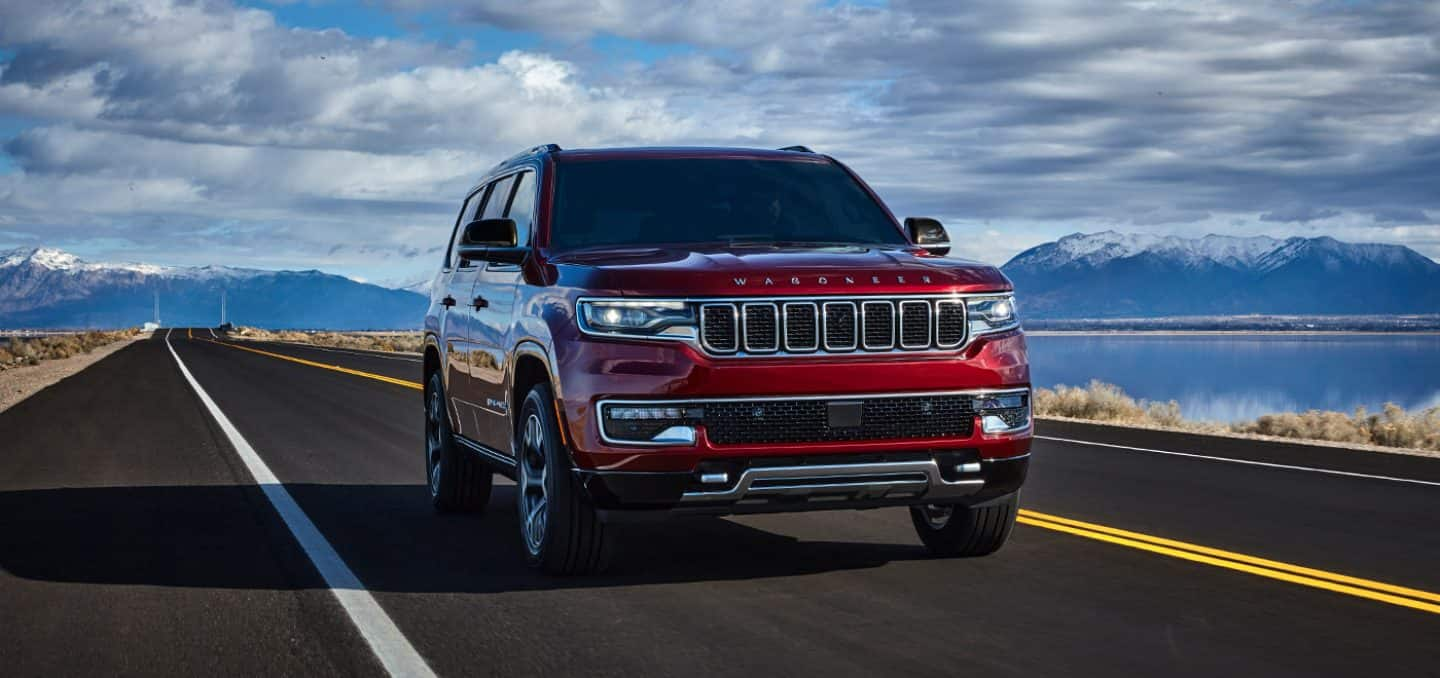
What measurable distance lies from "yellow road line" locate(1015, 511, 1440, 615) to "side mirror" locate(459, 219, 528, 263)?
3.44m

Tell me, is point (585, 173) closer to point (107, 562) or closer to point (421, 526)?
point (421, 526)

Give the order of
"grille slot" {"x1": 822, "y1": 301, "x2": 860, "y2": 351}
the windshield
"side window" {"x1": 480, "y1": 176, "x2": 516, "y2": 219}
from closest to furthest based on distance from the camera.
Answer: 1. "grille slot" {"x1": 822, "y1": 301, "x2": 860, "y2": 351}
2. the windshield
3. "side window" {"x1": 480, "y1": 176, "x2": 516, "y2": 219}

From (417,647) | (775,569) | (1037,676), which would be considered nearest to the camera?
(1037,676)

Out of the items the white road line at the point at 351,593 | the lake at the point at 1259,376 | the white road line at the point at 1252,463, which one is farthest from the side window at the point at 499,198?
the lake at the point at 1259,376

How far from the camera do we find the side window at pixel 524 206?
826 centimetres

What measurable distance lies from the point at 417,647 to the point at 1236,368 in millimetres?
157583

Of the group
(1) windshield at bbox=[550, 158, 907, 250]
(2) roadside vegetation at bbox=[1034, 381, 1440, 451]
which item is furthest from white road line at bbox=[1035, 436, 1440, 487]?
(1) windshield at bbox=[550, 158, 907, 250]

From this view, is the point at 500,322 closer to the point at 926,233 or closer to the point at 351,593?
the point at 351,593

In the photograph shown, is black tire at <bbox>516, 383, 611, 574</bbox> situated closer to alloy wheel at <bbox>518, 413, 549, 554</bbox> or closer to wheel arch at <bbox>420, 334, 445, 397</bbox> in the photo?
alloy wheel at <bbox>518, 413, 549, 554</bbox>

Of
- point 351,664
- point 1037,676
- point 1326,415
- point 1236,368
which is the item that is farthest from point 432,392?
point 1236,368

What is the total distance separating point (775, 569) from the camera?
7469 millimetres

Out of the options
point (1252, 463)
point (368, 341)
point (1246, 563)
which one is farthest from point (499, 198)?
point (368, 341)

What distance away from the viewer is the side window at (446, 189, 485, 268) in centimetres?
1019

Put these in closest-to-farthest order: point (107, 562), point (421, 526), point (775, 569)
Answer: point (775, 569), point (107, 562), point (421, 526)
